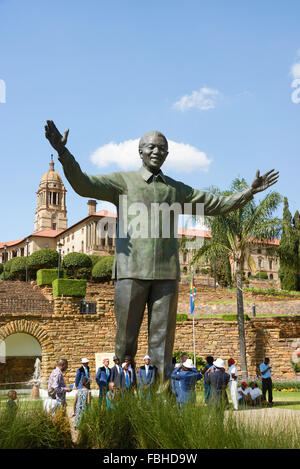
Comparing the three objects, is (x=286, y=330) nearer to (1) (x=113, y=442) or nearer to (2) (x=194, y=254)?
(2) (x=194, y=254)

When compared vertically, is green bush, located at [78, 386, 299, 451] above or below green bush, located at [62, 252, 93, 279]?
below

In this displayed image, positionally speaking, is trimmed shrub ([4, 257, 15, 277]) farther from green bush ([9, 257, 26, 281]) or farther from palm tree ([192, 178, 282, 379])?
palm tree ([192, 178, 282, 379])

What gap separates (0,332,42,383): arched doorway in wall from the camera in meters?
24.0

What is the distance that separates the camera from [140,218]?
4391 mm

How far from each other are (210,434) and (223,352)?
21.6 m

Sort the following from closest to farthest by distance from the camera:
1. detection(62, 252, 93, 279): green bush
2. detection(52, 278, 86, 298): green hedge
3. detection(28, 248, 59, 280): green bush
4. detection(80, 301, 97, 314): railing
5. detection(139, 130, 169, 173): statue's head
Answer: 1. detection(139, 130, 169, 173): statue's head
2. detection(52, 278, 86, 298): green hedge
3. detection(80, 301, 97, 314): railing
4. detection(28, 248, 59, 280): green bush
5. detection(62, 252, 93, 279): green bush

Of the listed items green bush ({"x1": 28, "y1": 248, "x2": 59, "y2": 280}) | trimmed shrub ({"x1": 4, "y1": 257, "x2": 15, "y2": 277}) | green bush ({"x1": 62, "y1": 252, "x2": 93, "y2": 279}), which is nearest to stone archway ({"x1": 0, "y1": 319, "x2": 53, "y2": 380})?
green bush ({"x1": 28, "y1": 248, "x2": 59, "y2": 280})

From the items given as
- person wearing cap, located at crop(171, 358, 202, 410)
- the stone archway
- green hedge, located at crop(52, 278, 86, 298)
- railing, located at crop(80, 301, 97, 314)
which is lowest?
the stone archway

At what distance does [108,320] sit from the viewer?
22891 mm

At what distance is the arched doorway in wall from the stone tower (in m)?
86.6

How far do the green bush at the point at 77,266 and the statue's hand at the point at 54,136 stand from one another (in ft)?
124

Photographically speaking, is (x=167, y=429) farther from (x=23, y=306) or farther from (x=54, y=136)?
(x=23, y=306)

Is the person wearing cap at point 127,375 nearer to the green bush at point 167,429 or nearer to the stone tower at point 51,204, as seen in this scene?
the green bush at point 167,429

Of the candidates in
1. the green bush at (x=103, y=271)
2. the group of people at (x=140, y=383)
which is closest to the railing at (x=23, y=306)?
the group of people at (x=140, y=383)
